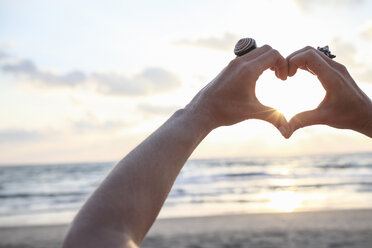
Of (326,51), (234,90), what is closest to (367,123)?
(326,51)

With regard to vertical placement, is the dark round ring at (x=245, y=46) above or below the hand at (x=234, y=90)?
above

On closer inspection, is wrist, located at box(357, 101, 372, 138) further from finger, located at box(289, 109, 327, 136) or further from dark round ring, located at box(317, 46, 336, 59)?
dark round ring, located at box(317, 46, 336, 59)

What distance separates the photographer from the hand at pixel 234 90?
1493 millimetres

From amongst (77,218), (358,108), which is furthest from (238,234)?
(77,218)

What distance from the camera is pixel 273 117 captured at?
173 centimetres

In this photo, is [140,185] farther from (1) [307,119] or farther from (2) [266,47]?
(1) [307,119]

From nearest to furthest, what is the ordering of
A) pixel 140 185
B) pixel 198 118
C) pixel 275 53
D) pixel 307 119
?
pixel 140 185 → pixel 198 118 → pixel 275 53 → pixel 307 119

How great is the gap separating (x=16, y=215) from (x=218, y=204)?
6.34m

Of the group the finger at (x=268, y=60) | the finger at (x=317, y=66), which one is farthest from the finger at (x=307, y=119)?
the finger at (x=268, y=60)

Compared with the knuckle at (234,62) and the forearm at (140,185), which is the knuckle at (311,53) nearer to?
the knuckle at (234,62)

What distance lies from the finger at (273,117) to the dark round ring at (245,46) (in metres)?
0.24

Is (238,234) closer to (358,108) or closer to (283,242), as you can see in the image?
(283,242)

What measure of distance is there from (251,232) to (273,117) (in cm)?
688

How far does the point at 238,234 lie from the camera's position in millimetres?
8031
